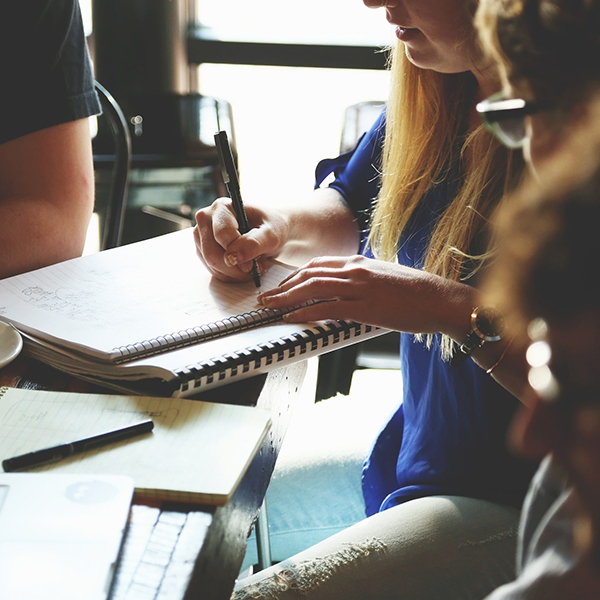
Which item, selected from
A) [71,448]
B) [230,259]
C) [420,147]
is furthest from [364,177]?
[71,448]

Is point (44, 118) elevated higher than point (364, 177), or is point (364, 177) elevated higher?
point (44, 118)

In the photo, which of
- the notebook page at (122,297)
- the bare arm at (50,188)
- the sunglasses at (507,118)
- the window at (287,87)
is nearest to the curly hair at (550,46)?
the sunglasses at (507,118)

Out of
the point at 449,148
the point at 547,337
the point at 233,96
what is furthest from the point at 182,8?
the point at 547,337

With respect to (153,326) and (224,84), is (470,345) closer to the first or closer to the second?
(153,326)

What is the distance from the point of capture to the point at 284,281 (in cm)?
89

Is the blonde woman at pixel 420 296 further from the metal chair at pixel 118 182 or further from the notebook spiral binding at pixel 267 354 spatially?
the metal chair at pixel 118 182

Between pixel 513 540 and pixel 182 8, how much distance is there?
9.07 ft

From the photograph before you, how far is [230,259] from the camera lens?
36.3 inches

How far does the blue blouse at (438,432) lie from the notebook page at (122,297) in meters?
0.24

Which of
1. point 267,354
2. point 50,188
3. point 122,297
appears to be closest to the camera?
point 267,354

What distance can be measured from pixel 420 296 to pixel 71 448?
409mm

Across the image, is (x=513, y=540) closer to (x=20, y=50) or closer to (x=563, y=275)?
(x=563, y=275)

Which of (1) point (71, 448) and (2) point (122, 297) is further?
(2) point (122, 297)

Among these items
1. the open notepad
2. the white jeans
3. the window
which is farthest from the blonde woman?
the window
